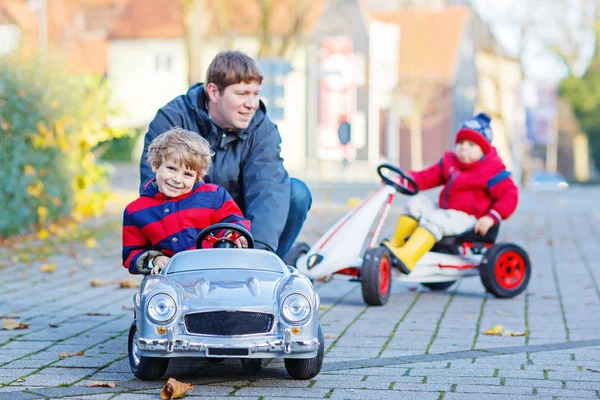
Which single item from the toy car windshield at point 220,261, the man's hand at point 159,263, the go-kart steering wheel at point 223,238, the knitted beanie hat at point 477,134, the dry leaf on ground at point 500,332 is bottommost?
the dry leaf on ground at point 500,332

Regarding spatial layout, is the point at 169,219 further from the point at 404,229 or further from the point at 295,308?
the point at 404,229

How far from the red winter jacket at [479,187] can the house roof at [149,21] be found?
4807 centimetres

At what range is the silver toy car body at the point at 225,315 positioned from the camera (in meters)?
4.33

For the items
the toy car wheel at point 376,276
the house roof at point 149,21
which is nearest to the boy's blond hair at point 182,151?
the toy car wheel at point 376,276

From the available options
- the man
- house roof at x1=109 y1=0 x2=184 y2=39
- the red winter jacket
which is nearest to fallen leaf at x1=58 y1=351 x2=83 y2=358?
the man

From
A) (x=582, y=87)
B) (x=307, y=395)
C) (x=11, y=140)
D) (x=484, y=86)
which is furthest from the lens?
(x=484, y=86)

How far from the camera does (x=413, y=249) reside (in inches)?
301

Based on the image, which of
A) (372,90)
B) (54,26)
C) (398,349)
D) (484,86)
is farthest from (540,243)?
(484,86)

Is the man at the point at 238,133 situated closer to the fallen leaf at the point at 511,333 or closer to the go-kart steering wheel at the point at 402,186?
the fallen leaf at the point at 511,333

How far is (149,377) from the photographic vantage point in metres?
4.68

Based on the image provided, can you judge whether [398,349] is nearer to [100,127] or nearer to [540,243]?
[540,243]

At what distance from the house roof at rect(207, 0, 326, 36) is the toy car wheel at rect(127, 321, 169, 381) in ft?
90.0

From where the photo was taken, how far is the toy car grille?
14.3 ft

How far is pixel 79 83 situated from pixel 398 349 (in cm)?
934
